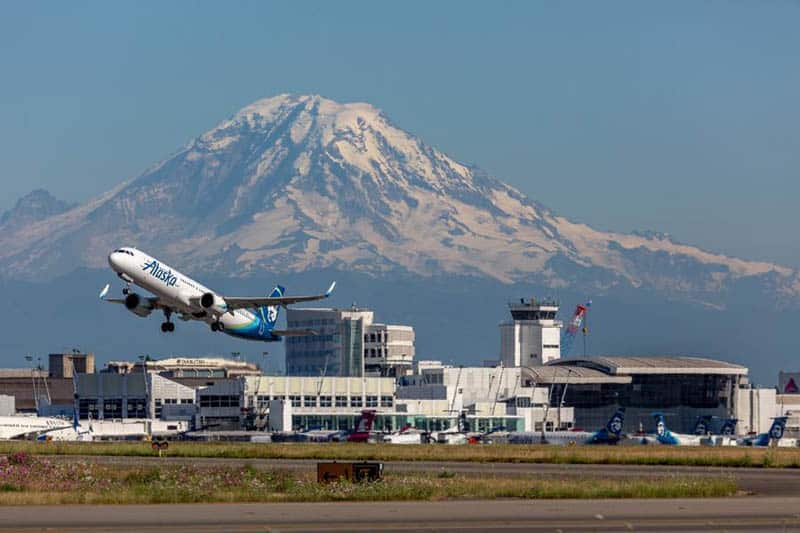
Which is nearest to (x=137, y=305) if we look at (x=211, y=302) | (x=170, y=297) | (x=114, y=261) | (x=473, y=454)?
(x=170, y=297)

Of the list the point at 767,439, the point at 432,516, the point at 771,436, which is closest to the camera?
the point at 432,516

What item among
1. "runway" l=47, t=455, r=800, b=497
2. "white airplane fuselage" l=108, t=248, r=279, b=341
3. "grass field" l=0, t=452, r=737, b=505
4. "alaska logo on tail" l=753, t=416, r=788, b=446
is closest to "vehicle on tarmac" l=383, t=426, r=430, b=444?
"alaska logo on tail" l=753, t=416, r=788, b=446

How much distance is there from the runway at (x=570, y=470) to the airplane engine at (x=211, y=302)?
1179 centimetres

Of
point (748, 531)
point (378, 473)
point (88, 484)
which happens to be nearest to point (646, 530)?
point (748, 531)

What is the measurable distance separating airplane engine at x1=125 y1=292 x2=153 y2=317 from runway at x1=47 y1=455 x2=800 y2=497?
10990mm

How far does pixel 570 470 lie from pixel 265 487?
99.5 ft

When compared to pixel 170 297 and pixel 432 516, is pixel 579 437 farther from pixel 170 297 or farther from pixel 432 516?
pixel 432 516

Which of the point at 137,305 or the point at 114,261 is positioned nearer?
the point at 114,261

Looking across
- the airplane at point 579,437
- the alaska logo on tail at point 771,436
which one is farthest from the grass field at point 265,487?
the alaska logo on tail at point 771,436

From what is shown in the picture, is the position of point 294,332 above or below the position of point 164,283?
A: below

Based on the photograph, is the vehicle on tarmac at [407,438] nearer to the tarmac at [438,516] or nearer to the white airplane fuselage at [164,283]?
the white airplane fuselage at [164,283]

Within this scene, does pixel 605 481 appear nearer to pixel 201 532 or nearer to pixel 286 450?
pixel 201 532

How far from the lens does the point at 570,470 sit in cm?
10269

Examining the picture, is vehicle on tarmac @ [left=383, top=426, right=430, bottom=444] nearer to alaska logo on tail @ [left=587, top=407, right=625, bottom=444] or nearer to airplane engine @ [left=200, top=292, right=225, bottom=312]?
alaska logo on tail @ [left=587, top=407, right=625, bottom=444]
